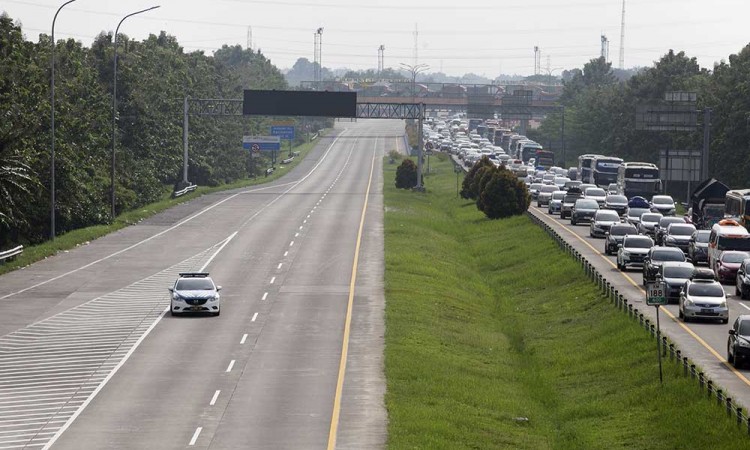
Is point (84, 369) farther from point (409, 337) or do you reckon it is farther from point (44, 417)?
point (409, 337)

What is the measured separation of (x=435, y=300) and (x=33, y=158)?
29.9 metres

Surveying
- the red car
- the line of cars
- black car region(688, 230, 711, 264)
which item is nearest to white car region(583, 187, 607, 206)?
the line of cars

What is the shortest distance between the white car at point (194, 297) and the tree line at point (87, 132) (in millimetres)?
25263

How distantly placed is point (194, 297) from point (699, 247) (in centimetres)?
2804

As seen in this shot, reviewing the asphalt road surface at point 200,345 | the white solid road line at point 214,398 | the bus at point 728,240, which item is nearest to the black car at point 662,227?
the bus at point 728,240

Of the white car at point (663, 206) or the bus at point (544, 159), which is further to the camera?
the bus at point (544, 159)

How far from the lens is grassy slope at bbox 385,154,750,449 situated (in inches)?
1591

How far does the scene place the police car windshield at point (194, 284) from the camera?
59.6m

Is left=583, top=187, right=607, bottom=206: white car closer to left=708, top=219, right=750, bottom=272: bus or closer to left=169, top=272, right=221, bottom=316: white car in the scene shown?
left=708, top=219, right=750, bottom=272: bus

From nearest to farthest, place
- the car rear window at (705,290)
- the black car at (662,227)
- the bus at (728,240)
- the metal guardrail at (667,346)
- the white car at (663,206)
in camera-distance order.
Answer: the metal guardrail at (667,346) < the car rear window at (705,290) < the bus at (728,240) < the black car at (662,227) < the white car at (663,206)

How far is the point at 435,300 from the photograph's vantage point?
6800 centimetres

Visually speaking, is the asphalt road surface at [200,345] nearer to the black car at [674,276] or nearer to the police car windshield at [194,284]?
the police car windshield at [194,284]

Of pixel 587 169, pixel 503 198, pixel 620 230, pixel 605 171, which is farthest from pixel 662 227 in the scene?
pixel 587 169

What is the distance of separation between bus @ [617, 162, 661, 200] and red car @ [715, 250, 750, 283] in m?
51.2
